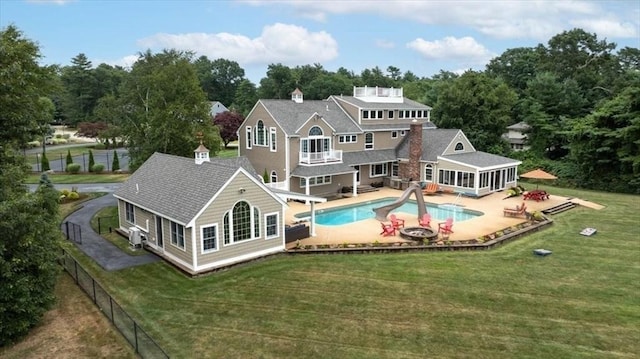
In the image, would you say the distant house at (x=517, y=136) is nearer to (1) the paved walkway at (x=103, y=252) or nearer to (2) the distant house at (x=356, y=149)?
(2) the distant house at (x=356, y=149)

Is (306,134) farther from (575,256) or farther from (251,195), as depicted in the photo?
(575,256)

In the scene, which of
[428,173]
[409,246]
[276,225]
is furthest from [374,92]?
[276,225]

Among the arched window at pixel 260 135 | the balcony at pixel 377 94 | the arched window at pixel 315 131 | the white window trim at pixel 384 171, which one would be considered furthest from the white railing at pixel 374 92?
the arched window at pixel 260 135

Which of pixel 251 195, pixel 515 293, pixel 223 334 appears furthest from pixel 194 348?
pixel 515 293

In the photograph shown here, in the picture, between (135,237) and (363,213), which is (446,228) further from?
(135,237)

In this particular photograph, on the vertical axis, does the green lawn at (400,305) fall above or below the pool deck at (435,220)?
below

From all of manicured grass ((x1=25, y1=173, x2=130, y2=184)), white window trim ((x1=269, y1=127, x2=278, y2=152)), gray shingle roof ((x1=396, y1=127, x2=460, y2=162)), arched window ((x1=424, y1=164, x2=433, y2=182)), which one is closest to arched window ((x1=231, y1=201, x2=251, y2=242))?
white window trim ((x1=269, y1=127, x2=278, y2=152))
